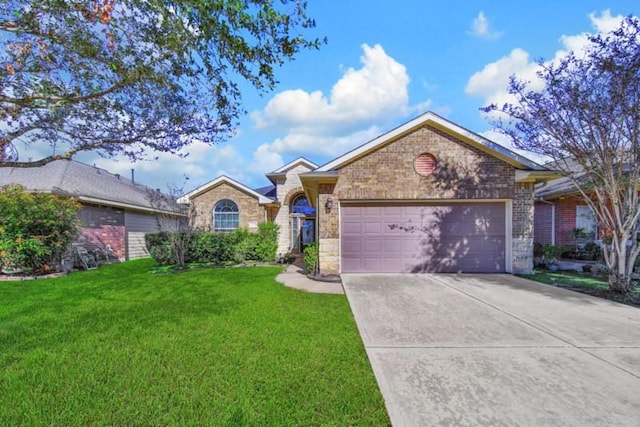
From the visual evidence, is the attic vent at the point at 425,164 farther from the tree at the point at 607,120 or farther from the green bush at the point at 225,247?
the green bush at the point at 225,247

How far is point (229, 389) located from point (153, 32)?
568 centimetres

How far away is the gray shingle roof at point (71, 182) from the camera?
1198 centimetres

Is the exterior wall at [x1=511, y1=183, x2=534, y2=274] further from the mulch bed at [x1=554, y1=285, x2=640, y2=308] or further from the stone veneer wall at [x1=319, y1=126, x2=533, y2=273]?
the mulch bed at [x1=554, y1=285, x2=640, y2=308]

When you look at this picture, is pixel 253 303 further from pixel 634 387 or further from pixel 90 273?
pixel 90 273

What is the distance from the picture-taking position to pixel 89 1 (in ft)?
14.2

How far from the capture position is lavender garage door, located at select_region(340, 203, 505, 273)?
30.2ft

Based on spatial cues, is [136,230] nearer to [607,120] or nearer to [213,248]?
[213,248]

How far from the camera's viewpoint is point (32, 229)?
31.6 ft

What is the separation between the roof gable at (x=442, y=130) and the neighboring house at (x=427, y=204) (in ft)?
0.09

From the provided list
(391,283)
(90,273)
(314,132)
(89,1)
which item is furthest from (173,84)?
(314,132)

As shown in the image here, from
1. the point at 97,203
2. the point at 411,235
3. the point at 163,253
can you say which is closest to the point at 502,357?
the point at 411,235

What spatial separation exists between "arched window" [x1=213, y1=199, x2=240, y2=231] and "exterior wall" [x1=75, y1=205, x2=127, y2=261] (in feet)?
14.6

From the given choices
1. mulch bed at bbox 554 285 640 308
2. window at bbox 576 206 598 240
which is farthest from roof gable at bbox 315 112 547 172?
window at bbox 576 206 598 240

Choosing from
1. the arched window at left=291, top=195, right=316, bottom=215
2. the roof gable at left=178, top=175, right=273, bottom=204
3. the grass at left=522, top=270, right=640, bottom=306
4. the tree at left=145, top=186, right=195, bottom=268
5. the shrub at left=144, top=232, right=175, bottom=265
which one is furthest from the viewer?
the arched window at left=291, top=195, right=316, bottom=215
